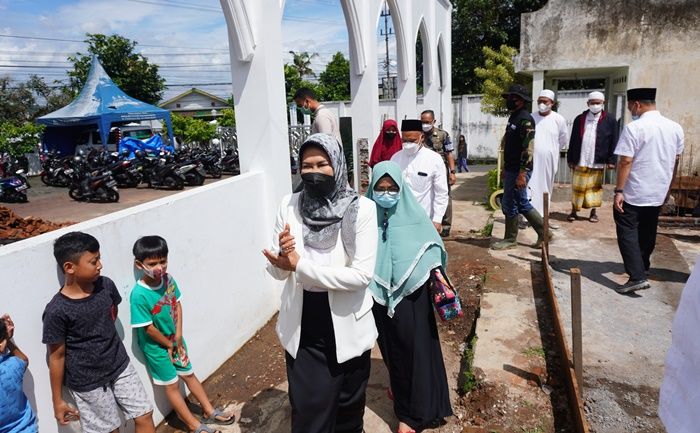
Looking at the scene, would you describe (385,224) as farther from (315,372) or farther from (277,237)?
(315,372)

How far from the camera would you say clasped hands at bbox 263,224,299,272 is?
209 cm

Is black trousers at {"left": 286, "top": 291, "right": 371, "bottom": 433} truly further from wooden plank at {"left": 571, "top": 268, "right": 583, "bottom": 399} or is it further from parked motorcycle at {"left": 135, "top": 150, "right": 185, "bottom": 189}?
parked motorcycle at {"left": 135, "top": 150, "right": 185, "bottom": 189}

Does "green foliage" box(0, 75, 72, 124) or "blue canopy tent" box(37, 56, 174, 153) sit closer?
"blue canopy tent" box(37, 56, 174, 153)

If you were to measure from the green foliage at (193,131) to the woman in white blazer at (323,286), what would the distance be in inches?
841

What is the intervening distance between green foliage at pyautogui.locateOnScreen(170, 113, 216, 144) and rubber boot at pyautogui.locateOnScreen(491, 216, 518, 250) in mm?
18871

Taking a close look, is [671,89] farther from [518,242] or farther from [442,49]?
[442,49]

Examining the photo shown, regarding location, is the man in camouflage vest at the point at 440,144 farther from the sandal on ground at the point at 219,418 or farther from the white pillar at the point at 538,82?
the sandal on ground at the point at 219,418

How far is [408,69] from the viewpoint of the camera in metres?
9.66

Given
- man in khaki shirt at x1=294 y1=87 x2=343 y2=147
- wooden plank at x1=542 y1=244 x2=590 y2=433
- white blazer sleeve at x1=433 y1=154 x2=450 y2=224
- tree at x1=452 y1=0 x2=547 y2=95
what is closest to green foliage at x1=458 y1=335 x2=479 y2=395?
wooden plank at x1=542 y1=244 x2=590 y2=433

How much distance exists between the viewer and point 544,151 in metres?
5.92

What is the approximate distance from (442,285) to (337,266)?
758mm

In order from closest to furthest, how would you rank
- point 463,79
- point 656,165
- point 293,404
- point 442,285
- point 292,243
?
point 292,243, point 293,404, point 442,285, point 656,165, point 463,79

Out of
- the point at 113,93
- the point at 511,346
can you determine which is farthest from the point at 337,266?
the point at 113,93

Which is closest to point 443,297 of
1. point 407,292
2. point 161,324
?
point 407,292
